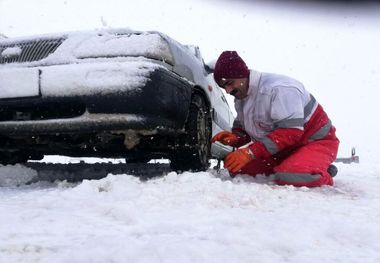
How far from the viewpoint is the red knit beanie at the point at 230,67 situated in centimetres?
279

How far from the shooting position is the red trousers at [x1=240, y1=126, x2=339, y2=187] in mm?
2738

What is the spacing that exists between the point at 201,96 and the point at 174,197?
4.78ft

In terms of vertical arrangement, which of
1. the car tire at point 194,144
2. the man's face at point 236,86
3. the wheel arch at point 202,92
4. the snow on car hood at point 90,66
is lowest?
the car tire at point 194,144

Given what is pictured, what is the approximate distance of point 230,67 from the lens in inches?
109

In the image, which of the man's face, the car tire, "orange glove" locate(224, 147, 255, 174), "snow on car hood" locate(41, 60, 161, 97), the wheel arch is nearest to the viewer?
"snow on car hood" locate(41, 60, 161, 97)

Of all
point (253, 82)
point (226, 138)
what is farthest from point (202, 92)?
point (253, 82)

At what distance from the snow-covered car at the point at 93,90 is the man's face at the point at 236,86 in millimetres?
256

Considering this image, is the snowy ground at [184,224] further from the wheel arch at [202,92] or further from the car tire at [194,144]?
the wheel arch at [202,92]

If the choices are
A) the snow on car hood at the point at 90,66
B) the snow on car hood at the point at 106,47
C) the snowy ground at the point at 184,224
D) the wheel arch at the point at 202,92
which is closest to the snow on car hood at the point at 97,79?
the snow on car hood at the point at 90,66

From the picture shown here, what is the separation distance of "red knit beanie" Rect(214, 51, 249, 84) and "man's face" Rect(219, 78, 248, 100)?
3cm

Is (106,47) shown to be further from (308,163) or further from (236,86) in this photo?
(308,163)

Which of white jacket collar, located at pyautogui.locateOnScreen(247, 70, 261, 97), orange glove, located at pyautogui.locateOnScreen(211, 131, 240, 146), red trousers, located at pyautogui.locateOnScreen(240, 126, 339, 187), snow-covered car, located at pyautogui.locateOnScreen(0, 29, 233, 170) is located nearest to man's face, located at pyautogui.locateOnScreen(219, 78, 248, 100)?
white jacket collar, located at pyautogui.locateOnScreen(247, 70, 261, 97)

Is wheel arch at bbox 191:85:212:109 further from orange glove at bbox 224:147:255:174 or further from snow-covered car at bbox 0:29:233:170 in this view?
orange glove at bbox 224:147:255:174

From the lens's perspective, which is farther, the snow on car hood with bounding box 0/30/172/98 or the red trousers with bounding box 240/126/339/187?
the red trousers with bounding box 240/126/339/187
